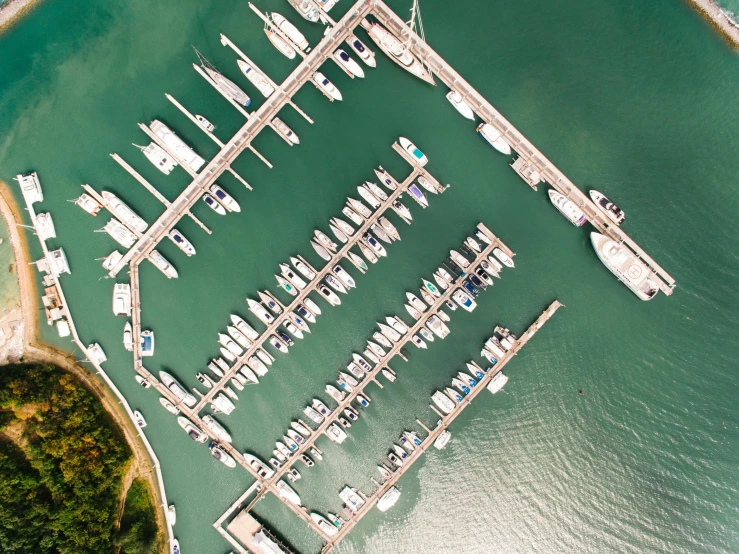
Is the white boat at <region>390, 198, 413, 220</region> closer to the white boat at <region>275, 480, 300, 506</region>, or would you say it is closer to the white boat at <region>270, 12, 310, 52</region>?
the white boat at <region>270, 12, 310, 52</region>

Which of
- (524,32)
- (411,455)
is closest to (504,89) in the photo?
(524,32)

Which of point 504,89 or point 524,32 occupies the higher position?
point 524,32

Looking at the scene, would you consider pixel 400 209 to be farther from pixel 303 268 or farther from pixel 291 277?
pixel 291 277

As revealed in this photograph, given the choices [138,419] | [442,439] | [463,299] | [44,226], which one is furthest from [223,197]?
[442,439]

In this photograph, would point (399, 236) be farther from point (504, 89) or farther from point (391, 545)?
point (391, 545)

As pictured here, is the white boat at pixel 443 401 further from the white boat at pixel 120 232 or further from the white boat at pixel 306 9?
the white boat at pixel 306 9

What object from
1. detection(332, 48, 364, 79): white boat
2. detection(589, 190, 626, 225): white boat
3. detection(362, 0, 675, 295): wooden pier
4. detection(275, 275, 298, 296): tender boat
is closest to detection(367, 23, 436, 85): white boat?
detection(362, 0, 675, 295): wooden pier

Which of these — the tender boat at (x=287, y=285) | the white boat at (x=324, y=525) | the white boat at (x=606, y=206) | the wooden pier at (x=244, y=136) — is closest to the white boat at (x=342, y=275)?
the tender boat at (x=287, y=285)
